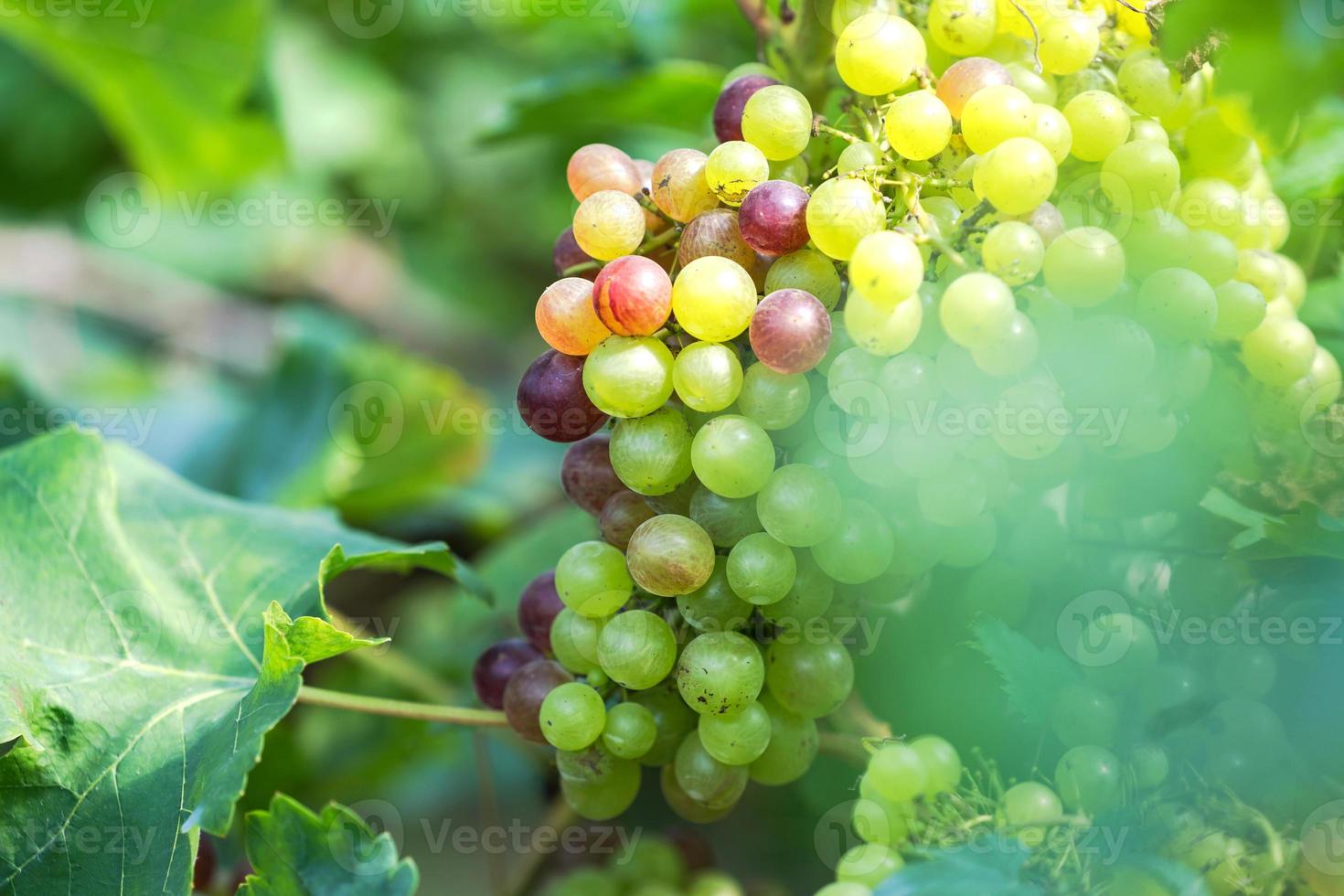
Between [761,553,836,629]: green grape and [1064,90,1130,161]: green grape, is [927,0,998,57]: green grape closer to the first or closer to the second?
[1064,90,1130,161]: green grape

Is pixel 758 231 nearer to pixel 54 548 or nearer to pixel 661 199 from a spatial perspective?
pixel 661 199

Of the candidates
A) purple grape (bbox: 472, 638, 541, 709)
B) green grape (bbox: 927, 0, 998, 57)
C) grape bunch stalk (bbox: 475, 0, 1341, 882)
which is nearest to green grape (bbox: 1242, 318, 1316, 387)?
grape bunch stalk (bbox: 475, 0, 1341, 882)

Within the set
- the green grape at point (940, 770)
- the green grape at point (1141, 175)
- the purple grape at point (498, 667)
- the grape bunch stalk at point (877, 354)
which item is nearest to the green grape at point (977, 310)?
the grape bunch stalk at point (877, 354)

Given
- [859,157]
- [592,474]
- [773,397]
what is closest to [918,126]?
[859,157]

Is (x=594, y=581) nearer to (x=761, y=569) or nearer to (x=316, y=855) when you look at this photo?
(x=761, y=569)

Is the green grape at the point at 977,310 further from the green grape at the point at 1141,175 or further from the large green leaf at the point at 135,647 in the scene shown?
the large green leaf at the point at 135,647

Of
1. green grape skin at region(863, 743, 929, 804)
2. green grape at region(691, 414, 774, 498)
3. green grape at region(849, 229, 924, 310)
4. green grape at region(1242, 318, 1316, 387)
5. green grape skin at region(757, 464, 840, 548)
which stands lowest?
green grape skin at region(863, 743, 929, 804)

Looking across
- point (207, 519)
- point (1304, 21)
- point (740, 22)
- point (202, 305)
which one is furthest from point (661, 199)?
point (202, 305)
